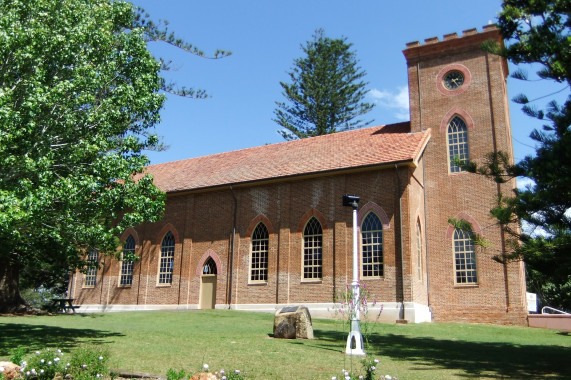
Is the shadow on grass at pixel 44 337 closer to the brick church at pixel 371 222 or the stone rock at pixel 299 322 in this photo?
the stone rock at pixel 299 322

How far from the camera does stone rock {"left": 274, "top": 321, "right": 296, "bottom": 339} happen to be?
13.5 m

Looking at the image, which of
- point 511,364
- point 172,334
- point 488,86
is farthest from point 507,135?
point 172,334

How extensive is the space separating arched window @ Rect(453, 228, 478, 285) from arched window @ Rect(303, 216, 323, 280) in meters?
6.23

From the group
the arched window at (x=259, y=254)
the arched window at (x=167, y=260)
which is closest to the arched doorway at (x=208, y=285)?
the arched window at (x=259, y=254)

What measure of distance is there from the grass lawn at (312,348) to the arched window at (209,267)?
21.4ft

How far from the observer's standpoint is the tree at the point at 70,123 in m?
10.5

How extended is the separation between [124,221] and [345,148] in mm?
14473

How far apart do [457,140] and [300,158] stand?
7803mm

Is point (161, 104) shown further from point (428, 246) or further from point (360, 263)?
point (428, 246)

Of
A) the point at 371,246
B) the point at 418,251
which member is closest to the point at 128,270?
the point at 371,246

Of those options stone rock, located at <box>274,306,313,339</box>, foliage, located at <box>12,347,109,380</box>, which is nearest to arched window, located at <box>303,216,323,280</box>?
stone rock, located at <box>274,306,313,339</box>

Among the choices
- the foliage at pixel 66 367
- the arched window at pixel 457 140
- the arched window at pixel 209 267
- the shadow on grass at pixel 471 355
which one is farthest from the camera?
the arched window at pixel 209 267

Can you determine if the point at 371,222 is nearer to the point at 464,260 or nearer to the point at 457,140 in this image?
the point at 464,260

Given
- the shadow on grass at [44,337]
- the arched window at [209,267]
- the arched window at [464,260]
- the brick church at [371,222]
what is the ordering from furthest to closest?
the arched window at [209,267] → the arched window at [464,260] → the brick church at [371,222] → the shadow on grass at [44,337]
